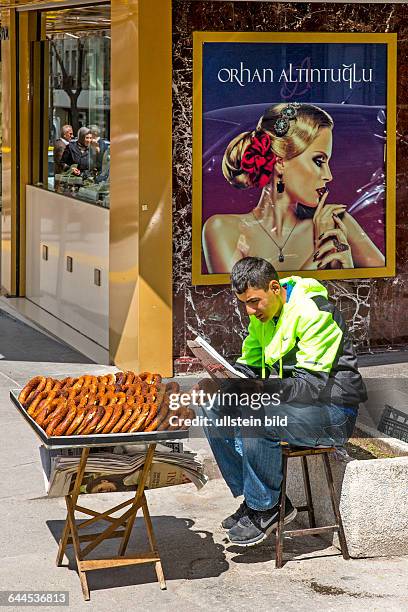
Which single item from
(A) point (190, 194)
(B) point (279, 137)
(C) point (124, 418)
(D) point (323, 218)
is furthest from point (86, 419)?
(D) point (323, 218)

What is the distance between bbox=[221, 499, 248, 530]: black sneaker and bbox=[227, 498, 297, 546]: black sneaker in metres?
0.04

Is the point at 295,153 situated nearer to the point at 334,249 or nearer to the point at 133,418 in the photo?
the point at 334,249

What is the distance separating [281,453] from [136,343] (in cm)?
329

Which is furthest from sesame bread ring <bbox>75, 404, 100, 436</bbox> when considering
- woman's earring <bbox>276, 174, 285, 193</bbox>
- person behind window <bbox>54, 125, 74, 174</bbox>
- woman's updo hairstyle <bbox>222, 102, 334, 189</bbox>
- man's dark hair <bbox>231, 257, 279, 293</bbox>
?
person behind window <bbox>54, 125, 74, 174</bbox>

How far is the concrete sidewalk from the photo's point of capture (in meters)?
5.07

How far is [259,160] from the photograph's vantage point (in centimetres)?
878

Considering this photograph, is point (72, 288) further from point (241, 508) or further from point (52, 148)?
point (241, 508)

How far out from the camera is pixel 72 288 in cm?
1041

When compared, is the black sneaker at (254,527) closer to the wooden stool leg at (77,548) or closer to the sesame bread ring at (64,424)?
the wooden stool leg at (77,548)

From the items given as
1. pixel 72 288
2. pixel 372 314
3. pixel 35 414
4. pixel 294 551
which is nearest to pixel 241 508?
pixel 294 551

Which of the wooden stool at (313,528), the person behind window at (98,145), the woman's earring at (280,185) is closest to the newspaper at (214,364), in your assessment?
the wooden stool at (313,528)

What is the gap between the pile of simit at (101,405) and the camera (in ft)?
16.3

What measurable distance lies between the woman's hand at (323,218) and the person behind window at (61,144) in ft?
9.15

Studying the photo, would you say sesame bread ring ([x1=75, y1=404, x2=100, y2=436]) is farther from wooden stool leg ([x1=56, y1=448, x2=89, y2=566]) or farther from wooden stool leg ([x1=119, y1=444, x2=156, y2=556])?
wooden stool leg ([x1=119, y1=444, x2=156, y2=556])
